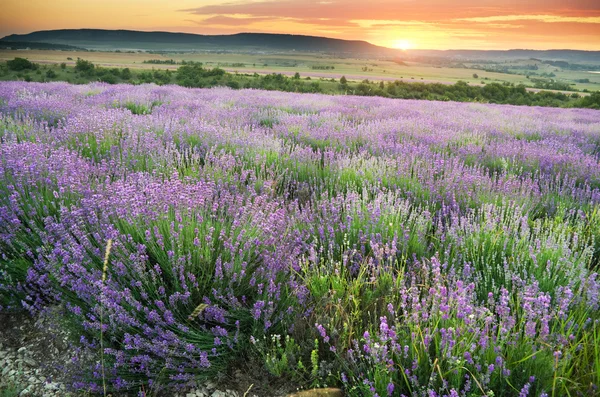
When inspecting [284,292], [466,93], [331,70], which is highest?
[331,70]

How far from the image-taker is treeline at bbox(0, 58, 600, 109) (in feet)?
82.9

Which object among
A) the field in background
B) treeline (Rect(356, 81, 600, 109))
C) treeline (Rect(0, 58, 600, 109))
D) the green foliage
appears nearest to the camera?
treeline (Rect(0, 58, 600, 109))

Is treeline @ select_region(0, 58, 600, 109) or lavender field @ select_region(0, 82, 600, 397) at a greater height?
treeline @ select_region(0, 58, 600, 109)

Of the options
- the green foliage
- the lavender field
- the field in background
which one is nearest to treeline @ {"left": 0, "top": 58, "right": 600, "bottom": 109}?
the green foliage

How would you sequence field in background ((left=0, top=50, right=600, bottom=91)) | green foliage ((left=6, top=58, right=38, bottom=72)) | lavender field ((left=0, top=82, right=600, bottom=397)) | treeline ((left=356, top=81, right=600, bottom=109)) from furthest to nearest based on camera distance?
field in background ((left=0, top=50, right=600, bottom=91)), treeline ((left=356, top=81, right=600, bottom=109)), green foliage ((left=6, top=58, right=38, bottom=72)), lavender field ((left=0, top=82, right=600, bottom=397))

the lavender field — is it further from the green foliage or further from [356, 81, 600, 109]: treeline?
the green foliage

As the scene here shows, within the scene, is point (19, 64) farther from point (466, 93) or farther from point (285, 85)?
point (466, 93)

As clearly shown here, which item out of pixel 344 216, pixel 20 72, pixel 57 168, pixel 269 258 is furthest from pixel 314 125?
pixel 20 72

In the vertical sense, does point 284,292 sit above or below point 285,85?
below

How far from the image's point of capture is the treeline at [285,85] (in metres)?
25.3

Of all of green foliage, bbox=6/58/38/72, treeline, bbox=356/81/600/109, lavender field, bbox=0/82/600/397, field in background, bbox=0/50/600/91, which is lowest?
lavender field, bbox=0/82/600/397

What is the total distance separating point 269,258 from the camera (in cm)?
254

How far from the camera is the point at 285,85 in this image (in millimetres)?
26969

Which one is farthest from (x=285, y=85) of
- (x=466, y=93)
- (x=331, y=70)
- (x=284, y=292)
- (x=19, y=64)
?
(x=331, y=70)
